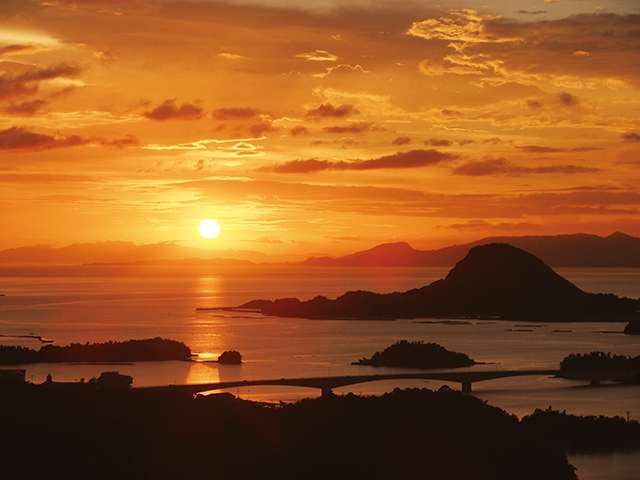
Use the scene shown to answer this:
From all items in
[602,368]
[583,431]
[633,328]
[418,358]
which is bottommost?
[583,431]

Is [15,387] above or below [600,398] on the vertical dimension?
above

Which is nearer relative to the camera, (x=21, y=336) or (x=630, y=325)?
(x=21, y=336)

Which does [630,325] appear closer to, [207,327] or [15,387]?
[207,327]

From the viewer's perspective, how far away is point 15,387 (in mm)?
60750

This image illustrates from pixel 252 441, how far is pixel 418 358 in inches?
2497

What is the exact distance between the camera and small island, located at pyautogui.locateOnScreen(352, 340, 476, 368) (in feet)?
353

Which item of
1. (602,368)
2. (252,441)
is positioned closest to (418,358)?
(602,368)

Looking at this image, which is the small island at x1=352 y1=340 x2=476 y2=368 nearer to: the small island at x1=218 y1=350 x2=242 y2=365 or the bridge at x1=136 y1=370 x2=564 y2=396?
the small island at x1=218 y1=350 x2=242 y2=365

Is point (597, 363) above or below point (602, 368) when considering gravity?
above

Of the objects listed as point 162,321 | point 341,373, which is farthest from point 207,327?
point 341,373

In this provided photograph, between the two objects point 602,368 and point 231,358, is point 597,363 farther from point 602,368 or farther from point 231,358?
point 231,358

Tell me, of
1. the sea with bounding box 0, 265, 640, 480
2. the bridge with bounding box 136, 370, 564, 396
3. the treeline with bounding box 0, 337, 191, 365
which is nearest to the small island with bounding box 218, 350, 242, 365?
the sea with bounding box 0, 265, 640, 480

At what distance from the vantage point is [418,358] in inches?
4281

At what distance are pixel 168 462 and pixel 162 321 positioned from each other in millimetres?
138342
